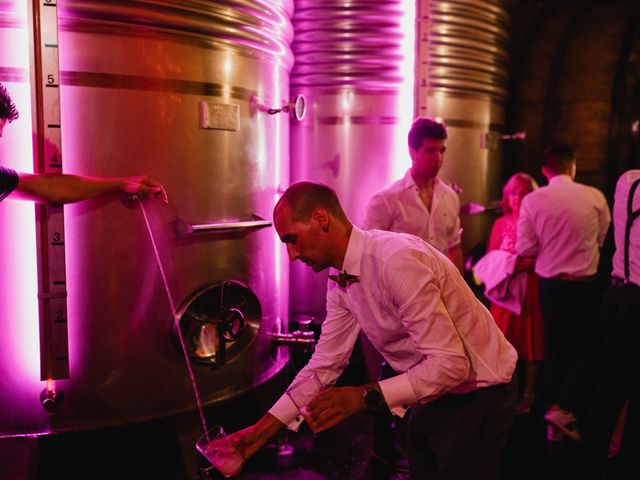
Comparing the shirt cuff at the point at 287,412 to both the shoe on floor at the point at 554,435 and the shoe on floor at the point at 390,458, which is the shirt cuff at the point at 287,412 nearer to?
the shoe on floor at the point at 390,458

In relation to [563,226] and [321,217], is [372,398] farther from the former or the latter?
[563,226]

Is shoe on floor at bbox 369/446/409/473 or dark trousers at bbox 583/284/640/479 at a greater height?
dark trousers at bbox 583/284/640/479

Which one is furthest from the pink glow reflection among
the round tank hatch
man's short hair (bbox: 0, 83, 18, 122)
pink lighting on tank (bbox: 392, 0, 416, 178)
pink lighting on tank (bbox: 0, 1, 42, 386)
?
pink lighting on tank (bbox: 392, 0, 416, 178)

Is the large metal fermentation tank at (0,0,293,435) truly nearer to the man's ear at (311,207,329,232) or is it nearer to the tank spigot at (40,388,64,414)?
the tank spigot at (40,388,64,414)

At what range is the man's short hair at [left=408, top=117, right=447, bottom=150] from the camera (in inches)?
170

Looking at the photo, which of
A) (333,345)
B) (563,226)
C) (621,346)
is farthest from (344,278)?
(563,226)

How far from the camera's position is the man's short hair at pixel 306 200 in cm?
234

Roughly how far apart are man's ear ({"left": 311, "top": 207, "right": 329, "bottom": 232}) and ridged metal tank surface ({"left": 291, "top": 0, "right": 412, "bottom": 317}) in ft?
9.12

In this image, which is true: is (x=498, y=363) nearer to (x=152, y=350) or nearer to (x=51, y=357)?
(x=152, y=350)

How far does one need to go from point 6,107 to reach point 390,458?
10.1 ft

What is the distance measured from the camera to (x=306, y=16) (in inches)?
197

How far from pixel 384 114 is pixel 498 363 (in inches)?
116

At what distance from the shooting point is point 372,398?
7.30 feet

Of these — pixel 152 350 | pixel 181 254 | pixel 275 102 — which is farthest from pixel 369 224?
pixel 152 350
